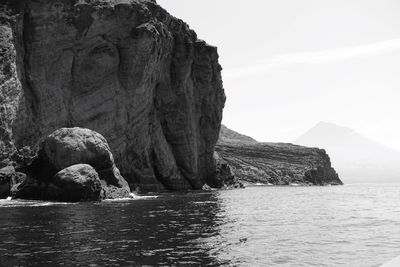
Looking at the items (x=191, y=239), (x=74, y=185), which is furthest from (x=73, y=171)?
(x=191, y=239)

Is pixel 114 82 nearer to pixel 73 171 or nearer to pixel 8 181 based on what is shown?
pixel 8 181

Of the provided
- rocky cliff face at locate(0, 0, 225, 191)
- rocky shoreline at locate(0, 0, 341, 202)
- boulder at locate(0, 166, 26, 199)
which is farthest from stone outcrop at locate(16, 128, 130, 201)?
rocky cliff face at locate(0, 0, 225, 191)

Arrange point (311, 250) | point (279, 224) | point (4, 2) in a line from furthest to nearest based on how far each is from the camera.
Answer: point (4, 2) → point (279, 224) → point (311, 250)

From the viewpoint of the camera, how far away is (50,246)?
23562mm

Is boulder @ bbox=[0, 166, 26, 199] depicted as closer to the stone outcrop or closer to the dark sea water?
the stone outcrop

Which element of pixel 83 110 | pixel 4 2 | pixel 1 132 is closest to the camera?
pixel 1 132

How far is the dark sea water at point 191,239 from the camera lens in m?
20.7

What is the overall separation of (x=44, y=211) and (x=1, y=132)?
82.1ft

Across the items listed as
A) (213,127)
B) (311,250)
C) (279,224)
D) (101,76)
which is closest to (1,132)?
(101,76)

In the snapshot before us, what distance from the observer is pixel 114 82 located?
269ft

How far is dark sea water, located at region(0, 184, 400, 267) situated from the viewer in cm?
2073

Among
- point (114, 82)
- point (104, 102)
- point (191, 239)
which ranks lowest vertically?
point (191, 239)

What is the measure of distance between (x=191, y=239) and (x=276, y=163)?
141 metres

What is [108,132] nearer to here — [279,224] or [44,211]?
[44,211]
